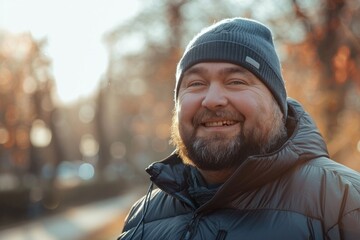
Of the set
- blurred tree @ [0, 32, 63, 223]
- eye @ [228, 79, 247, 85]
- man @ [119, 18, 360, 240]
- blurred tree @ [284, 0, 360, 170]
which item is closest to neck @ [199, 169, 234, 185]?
man @ [119, 18, 360, 240]

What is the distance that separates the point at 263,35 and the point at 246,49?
0.62 ft

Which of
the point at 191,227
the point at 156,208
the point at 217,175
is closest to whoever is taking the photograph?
the point at 191,227

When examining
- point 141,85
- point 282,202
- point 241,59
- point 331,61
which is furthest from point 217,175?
point 141,85

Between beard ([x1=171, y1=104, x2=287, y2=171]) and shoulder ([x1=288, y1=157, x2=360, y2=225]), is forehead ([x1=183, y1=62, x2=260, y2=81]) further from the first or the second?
shoulder ([x1=288, y1=157, x2=360, y2=225])

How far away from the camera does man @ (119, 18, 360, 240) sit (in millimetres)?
2361

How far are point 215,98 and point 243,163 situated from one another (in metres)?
0.32

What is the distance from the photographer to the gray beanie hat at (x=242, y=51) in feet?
9.02

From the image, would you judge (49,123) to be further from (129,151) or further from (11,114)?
(129,151)

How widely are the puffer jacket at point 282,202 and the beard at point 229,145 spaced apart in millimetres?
104

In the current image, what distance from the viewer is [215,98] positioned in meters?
2.62

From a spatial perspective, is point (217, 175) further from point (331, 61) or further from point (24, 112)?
point (24, 112)

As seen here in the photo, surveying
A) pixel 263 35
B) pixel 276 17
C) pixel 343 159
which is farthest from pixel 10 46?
pixel 263 35

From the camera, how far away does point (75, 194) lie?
29828mm

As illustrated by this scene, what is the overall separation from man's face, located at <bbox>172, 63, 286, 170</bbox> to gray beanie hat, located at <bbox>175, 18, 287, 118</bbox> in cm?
3
